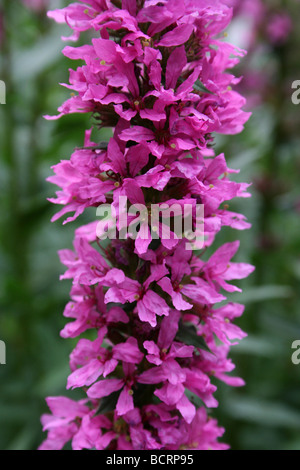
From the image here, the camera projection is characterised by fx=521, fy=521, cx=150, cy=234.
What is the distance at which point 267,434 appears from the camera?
3.47 m

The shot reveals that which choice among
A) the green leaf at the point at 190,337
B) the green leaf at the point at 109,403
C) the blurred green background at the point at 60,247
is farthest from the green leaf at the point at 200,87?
the blurred green background at the point at 60,247

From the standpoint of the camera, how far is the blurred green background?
3.14 metres

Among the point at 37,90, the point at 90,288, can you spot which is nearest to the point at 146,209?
the point at 90,288

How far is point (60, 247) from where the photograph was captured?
3.87 meters

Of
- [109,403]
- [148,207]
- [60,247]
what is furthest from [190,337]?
[60,247]

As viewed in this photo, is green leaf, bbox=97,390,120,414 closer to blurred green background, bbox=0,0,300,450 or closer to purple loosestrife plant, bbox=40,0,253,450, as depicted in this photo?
purple loosestrife plant, bbox=40,0,253,450

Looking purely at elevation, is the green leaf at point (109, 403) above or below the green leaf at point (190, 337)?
below

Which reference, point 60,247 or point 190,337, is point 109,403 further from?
point 60,247

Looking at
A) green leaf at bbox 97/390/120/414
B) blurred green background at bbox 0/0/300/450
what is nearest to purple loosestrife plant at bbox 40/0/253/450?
green leaf at bbox 97/390/120/414

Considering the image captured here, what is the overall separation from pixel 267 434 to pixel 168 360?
230 cm

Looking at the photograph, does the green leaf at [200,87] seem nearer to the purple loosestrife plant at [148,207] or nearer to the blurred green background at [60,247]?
the purple loosestrife plant at [148,207]

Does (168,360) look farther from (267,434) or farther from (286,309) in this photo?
(286,309)

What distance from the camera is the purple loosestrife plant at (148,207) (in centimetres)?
149
